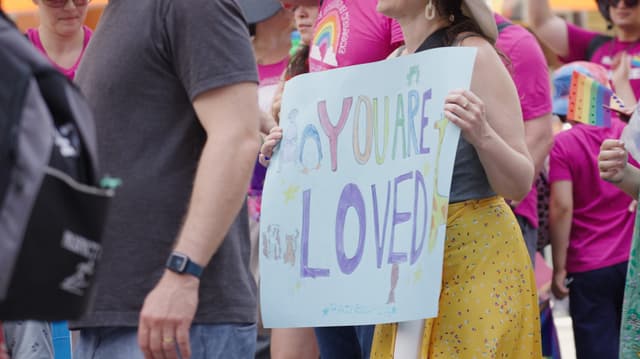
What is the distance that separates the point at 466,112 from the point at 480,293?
1.58 feet

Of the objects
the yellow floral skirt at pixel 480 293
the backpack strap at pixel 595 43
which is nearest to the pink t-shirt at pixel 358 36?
the yellow floral skirt at pixel 480 293

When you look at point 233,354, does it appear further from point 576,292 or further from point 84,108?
point 576,292

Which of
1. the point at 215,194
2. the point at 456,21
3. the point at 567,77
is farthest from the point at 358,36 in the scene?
the point at 567,77

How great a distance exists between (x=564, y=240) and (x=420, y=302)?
2.67 metres

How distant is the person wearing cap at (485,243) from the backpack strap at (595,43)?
10.8 feet

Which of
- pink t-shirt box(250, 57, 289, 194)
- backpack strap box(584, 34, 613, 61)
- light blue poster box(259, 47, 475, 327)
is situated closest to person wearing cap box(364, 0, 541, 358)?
light blue poster box(259, 47, 475, 327)

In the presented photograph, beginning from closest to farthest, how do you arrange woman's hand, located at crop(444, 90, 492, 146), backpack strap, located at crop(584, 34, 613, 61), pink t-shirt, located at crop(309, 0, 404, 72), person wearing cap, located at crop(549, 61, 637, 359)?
woman's hand, located at crop(444, 90, 492, 146) → pink t-shirt, located at crop(309, 0, 404, 72) → person wearing cap, located at crop(549, 61, 637, 359) → backpack strap, located at crop(584, 34, 613, 61)

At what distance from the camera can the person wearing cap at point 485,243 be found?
3.28 metres

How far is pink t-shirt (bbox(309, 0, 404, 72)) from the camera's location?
4059 mm

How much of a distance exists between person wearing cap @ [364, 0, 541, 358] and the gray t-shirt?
0.64 metres

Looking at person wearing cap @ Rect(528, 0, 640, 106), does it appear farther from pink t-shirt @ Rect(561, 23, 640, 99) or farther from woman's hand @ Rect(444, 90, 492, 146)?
woman's hand @ Rect(444, 90, 492, 146)

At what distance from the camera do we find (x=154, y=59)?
2846 mm

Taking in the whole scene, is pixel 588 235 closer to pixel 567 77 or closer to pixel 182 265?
pixel 567 77

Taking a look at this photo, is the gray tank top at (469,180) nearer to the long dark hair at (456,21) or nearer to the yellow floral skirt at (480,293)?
the yellow floral skirt at (480,293)
